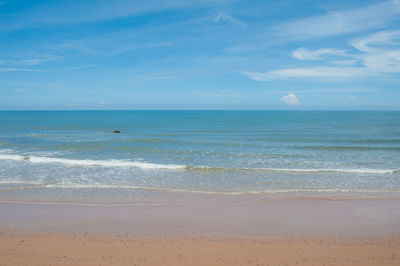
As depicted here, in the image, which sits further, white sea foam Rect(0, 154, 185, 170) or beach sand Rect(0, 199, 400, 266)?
white sea foam Rect(0, 154, 185, 170)

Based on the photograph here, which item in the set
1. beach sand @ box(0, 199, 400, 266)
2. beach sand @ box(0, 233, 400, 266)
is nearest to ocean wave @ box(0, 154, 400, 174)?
beach sand @ box(0, 199, 400, 266)

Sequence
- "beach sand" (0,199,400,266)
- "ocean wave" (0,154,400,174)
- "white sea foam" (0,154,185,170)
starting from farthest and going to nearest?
"white sea foam" (0,154,185,170)
"ocean wave" (0,154,400,174)
"beach sand" (0,199,400,266)

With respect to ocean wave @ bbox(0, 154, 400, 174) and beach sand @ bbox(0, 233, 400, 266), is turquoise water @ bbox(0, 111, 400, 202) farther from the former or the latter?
beach sand @ bbox(0, 233, 400, 266)

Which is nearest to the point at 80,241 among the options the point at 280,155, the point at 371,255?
the point at 371,255

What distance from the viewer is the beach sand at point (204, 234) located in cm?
681

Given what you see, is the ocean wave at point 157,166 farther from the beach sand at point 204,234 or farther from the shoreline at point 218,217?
the beach sand at point 204,234

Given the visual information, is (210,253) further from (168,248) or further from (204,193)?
(204,193)

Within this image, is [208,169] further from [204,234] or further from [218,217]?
[204,234]

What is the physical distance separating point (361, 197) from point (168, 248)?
905 centimetres

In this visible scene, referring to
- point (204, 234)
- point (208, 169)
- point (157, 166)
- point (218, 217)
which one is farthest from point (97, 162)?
point (204, 234)

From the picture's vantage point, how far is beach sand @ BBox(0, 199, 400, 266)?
6809mm

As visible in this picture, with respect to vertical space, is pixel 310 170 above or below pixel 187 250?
above

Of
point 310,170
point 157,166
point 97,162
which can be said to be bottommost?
point 97,162

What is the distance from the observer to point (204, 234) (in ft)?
26.9
